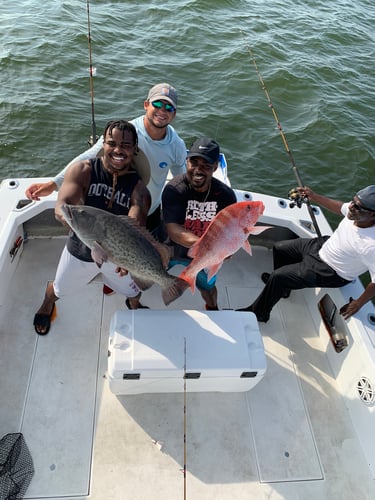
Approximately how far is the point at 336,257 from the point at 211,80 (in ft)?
26.5

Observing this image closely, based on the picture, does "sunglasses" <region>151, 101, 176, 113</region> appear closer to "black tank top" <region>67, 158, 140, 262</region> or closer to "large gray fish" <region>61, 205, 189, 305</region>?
"black tank top" <region>67, 158, 140, 262</region>

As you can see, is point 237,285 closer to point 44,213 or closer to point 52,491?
point 44,213

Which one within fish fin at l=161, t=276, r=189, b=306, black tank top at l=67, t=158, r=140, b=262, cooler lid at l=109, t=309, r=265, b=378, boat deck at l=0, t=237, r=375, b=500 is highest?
black tank top at l=67, t=158, r=140, b=262

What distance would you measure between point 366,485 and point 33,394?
9.94 ft

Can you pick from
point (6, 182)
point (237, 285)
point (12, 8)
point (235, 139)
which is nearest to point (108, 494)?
point (237, 285)

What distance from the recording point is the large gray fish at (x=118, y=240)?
261 centimetres

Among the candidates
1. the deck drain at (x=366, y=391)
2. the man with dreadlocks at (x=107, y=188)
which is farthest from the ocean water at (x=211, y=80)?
the man with dreadlocks at (x=107, y=188)

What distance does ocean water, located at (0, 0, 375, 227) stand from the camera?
824 centimetres

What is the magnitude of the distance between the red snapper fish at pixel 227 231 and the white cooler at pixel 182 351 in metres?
0.60

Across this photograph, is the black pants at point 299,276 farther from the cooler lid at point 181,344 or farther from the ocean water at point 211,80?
the ocean water at point 211,80

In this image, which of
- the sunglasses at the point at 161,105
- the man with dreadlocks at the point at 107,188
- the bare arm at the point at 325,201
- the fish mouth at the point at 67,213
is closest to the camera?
the fish mouth at the point at 67,213

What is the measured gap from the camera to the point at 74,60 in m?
10.3

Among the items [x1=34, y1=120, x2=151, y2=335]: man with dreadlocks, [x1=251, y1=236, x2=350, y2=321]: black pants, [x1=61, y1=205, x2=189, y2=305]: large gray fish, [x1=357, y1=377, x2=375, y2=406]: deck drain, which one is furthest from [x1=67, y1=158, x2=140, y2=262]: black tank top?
[x1=357, y1=377, x2=375, y2=406]: deck drain

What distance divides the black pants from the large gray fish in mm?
1596
